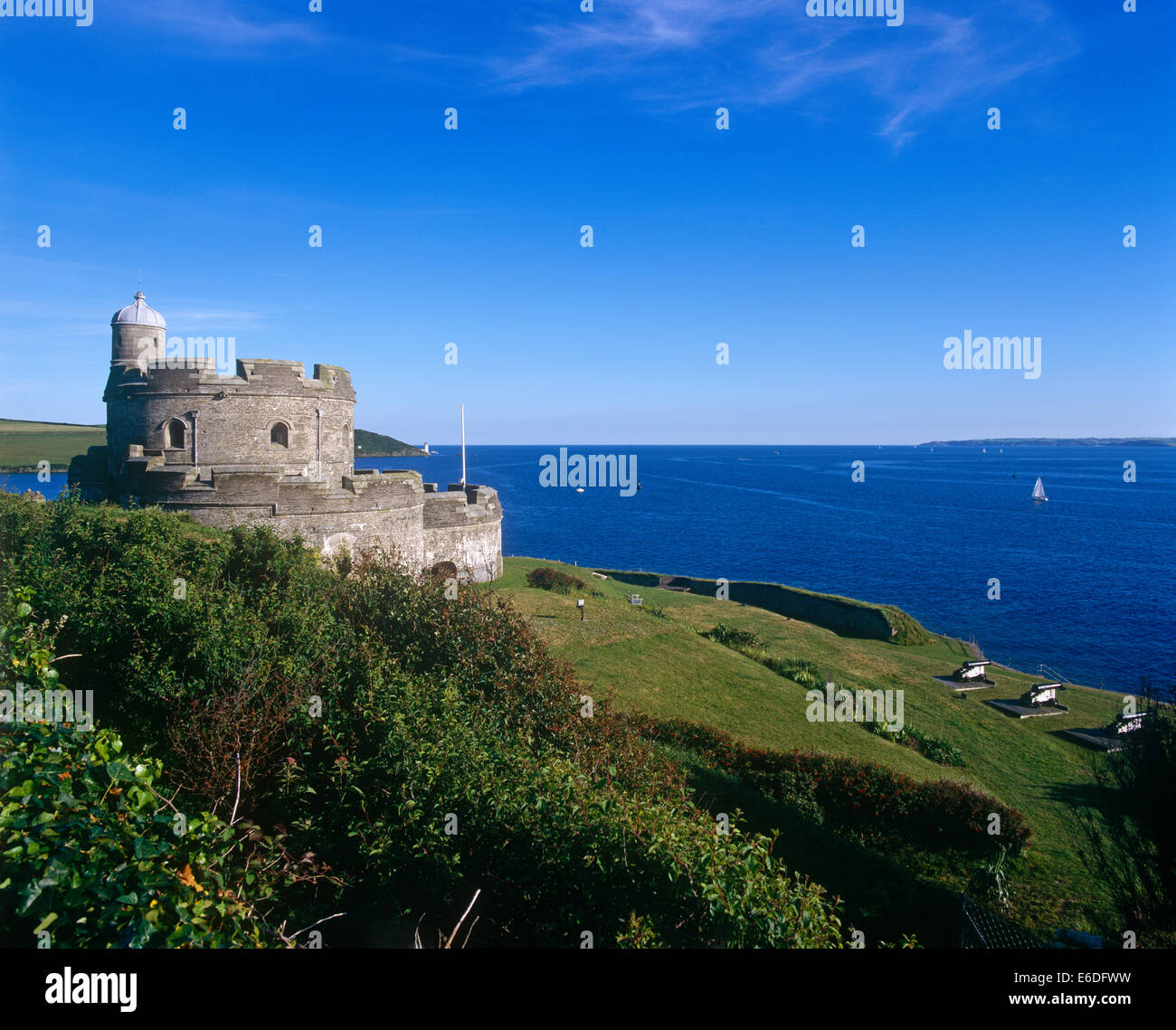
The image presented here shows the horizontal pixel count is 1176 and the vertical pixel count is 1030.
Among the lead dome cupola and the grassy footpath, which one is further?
the lead dome cupola

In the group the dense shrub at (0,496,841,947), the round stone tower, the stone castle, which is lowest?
the dense shrub at (0,496,841,947)

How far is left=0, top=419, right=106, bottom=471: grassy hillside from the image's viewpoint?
312ft

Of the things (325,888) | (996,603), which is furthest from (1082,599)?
(325,888)

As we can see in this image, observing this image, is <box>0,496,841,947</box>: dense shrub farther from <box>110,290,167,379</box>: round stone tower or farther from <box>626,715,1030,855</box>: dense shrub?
<box>110,290,167,379</box>: round stone tower

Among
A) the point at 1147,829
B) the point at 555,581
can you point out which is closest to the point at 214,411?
the point at 555,581

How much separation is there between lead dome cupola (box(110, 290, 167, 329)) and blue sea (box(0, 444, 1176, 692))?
29.6 ft

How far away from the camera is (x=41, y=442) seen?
118750 millimetres

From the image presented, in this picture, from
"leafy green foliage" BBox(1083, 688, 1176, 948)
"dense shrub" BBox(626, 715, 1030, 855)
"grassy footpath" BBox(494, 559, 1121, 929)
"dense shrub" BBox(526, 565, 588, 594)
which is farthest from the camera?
"dense shrub" BBox(526, 565, 588, 594)

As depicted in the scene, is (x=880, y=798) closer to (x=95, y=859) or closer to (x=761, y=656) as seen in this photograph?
(x=761, y=656)

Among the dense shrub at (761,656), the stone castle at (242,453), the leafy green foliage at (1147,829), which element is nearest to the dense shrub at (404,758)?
the leafy green foliage at (1147,829)

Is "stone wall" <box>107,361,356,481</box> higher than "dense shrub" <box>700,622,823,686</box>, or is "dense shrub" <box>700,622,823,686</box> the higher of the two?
"stone wall" <box>107,361,356,481</box>

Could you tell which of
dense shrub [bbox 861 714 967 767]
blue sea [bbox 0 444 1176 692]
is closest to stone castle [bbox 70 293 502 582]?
blue sea [bbox 0 444 1176 692]

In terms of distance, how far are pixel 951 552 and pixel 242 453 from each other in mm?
82713
